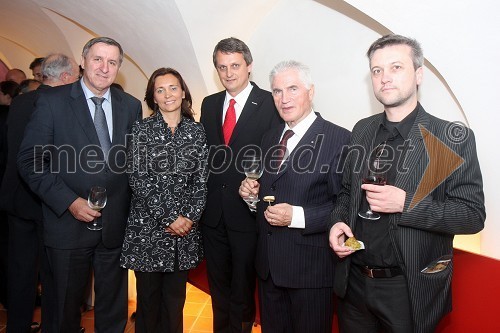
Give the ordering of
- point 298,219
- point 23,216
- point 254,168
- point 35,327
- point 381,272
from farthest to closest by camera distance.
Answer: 1. point 35,327
2. point 23,216
3. point 254,168
4. point 298,219
5. point 381,272

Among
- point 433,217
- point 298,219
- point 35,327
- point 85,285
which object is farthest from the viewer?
point 35,327

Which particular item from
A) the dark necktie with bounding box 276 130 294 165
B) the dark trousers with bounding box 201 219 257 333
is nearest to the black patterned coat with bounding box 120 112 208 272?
the dark trousers with bounding box 201 219 257 333

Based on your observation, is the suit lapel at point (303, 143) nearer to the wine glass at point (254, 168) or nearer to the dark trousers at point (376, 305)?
the wine glass at point (254, 168)

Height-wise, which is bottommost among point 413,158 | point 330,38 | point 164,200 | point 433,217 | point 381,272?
point 381,272

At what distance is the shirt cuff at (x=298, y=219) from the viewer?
2.17m

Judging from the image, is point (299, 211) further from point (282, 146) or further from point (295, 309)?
point (295, 309)

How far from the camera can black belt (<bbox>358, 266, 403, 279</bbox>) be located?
1.85 metres

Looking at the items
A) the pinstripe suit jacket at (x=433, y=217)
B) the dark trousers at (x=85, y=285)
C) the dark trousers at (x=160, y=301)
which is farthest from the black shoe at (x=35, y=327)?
the pinstripe suit jacket at (x=433, y=217)

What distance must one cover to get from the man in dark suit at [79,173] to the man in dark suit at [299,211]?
0.98 m

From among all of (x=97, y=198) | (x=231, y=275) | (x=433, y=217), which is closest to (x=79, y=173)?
(x=97, y=198)

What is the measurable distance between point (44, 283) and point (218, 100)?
186 cm

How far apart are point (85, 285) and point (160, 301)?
1.67 ft

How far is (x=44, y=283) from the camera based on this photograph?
9.75 ft

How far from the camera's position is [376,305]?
1886mm
